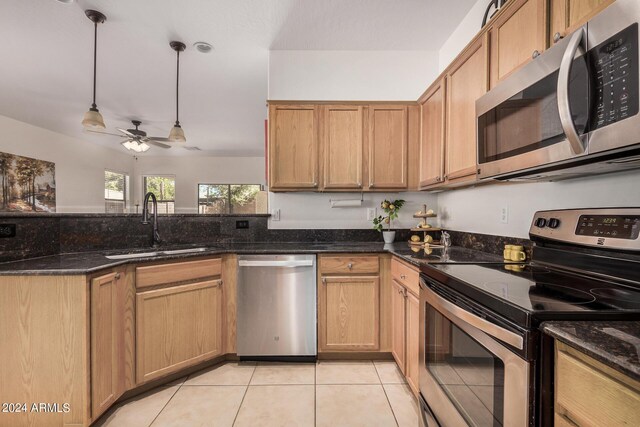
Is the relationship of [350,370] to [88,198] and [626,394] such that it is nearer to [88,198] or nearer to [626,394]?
[626,394]

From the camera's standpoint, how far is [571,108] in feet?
3.05

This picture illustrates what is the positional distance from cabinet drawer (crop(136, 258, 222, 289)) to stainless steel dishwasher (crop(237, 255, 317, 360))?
20 cm

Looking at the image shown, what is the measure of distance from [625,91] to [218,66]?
3.23 meters

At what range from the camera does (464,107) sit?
1.85 meters

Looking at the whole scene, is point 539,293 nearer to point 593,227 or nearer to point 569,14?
point 593,227

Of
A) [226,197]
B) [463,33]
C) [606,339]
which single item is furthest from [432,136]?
[226,197]

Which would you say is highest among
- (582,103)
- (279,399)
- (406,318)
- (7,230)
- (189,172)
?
(189,172)

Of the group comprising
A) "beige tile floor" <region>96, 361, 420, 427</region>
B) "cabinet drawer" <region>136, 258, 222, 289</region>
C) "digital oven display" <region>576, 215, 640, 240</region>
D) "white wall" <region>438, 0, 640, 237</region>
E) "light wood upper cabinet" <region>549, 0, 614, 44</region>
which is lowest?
"beige tile floor" <region>96, 361, 420, 427</region>

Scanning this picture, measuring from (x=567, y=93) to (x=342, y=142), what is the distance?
1.81 meters

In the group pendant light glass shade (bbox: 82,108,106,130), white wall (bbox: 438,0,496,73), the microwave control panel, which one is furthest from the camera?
pendant light glass shade (bbox: 82,108,106,130)

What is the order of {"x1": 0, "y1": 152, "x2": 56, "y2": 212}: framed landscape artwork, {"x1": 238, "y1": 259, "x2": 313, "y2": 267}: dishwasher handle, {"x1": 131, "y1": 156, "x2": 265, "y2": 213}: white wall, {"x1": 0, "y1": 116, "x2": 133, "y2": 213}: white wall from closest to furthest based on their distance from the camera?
1. {"x1": 238, "y1": 259, "x2": 313, "y2": 267}: dishwasher handle
2. {"x1": 0, "y1": 152, "x2": 56, "y2": 212}: framed landscape artwork
3. {"x1": 0, "y1": 116, "x2": 133, "y2": 213}: white wall
4. {"x1": 131, "y1": 156, "x2": 265, "y2": 213}: white wall

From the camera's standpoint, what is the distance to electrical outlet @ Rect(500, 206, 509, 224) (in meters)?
1.86

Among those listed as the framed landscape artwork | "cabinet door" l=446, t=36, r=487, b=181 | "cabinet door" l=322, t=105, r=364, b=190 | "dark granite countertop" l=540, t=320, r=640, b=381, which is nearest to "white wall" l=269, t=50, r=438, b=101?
"cabinet door" l=322, t=105, r=364, b=190

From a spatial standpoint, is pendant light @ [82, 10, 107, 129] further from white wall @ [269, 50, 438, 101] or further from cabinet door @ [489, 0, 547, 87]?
cabinet door @ [489, 0, 547, 87]
